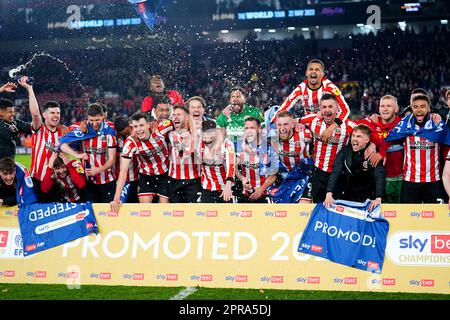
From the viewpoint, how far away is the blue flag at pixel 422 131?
23.3 ft

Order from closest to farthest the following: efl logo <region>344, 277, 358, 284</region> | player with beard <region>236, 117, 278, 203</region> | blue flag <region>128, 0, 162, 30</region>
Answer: efl logo <region>344, 277, 358, 284</region>
player with beard <region>236, 117, 278, 203</region>
blue flag <region>128, 0, 162, 30</region>

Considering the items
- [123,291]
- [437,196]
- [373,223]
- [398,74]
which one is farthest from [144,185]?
[398,74]

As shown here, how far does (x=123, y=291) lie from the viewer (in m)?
6.43

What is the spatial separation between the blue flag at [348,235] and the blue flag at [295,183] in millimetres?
1216

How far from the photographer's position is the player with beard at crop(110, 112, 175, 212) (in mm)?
7598

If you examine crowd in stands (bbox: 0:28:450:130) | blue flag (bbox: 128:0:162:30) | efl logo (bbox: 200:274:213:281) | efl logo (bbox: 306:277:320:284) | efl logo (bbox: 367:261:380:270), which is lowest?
efl logo (bbox: 306:277:320:284)

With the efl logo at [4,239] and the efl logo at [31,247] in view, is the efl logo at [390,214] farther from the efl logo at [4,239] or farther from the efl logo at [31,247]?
the efl logo at [4,239]

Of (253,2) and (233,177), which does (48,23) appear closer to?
(253,2)

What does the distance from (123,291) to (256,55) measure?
25779 millimetres

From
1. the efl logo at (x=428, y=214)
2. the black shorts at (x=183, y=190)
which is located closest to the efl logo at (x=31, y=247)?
the black shorts at (x=183, y=190)

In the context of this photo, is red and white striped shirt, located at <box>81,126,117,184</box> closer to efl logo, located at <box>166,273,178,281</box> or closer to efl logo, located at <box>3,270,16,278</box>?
efl logo, located at <box>3,270,16,278</box>

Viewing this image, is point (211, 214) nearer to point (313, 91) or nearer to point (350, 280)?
point (350, 280)

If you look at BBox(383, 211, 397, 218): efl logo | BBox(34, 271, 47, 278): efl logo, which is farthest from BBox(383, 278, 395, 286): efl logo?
BBox(34, 271, 47, 278): efl logo

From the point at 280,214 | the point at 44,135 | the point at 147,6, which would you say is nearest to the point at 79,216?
the point at 44,135
